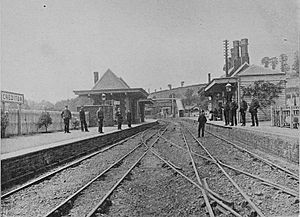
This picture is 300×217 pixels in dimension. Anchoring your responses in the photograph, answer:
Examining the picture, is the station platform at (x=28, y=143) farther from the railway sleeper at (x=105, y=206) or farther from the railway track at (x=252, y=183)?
the railway track at (x=252, y=183)

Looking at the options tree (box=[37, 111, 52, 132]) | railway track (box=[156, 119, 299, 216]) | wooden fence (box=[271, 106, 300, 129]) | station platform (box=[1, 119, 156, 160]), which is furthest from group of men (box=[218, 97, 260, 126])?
tree (box=[37, 111, 52, 132])

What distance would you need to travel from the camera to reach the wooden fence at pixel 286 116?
13883 millimetres

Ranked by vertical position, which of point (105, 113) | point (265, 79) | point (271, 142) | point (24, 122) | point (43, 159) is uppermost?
point (265, 79)

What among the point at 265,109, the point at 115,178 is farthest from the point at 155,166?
the point at 265,109

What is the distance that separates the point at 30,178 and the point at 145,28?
3.94m

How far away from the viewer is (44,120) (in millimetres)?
19266

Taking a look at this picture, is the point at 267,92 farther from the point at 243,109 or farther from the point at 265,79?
the point at 243,109

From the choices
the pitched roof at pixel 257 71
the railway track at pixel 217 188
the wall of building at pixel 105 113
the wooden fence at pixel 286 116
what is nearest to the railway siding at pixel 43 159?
the railway track at pixel 217 188

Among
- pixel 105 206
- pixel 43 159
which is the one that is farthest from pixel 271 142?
pixel 105 206

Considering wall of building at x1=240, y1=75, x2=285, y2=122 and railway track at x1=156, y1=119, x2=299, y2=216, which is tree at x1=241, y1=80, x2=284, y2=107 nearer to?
wall of building at x1=240, y1=75, x2=285, y2=122

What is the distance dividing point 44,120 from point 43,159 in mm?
10414

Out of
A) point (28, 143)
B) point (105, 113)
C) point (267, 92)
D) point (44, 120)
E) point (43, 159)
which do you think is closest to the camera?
point (43, 159)

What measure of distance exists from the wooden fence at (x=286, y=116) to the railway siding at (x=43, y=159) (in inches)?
287

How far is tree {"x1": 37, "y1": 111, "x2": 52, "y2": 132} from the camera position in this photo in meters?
19.0
